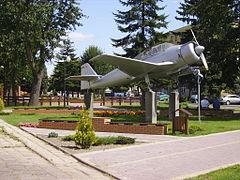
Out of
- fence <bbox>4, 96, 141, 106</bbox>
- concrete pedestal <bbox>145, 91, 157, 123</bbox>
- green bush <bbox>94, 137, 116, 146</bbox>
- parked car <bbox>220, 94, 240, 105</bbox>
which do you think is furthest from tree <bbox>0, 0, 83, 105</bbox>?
parked car <bbox>220, 94, 240, 105</bbox>

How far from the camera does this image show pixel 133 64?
1814 centimetres

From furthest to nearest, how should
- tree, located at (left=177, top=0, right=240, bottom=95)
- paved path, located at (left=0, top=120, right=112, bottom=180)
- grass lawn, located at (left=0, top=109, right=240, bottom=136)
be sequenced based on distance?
tree, located at (left=177, top=0, right=240, bottom=95) → grass lawn, located at (left=0, top=109, right=240, bottom=136) → paved path, located at (left=0, top=120, right=112, bottom=180)

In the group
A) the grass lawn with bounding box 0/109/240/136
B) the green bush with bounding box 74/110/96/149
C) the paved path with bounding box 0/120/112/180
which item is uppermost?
the green bush with bounding box 74/110/96/149

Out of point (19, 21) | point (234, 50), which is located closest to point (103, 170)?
point (234, 50)

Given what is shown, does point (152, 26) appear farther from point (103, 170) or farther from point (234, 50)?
point (103, 170)

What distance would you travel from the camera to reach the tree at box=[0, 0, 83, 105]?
30109mm

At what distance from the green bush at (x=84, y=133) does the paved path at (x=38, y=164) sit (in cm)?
76

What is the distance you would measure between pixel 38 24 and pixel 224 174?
90.3 feet

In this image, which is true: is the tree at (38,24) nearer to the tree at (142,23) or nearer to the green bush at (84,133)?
the tree at (142,23)

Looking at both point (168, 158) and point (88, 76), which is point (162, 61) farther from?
point (168, 158)

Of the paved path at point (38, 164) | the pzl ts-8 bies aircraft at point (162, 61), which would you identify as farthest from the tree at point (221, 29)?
the paved path at point (38, 164)

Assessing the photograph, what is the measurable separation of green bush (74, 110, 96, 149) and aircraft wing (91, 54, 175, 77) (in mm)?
7204

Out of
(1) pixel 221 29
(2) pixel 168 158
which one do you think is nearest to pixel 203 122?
(1) pixel 221 29

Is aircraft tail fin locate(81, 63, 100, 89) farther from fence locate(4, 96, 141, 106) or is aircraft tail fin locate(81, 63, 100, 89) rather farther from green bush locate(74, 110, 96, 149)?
fence locate(4, 96, 141, 106)
